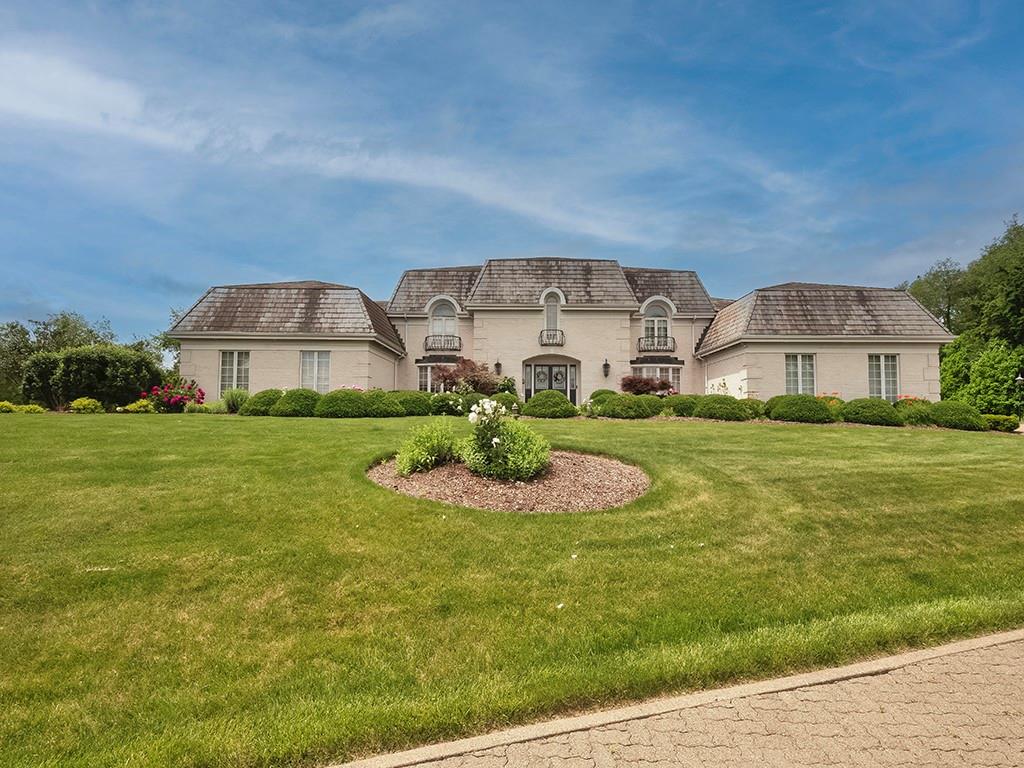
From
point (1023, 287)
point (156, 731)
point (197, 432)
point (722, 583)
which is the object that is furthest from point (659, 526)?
point (1023, 287)

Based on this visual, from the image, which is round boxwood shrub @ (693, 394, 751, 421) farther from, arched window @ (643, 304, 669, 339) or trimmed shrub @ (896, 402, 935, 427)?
arched window @ (643, 304, 669, 339)

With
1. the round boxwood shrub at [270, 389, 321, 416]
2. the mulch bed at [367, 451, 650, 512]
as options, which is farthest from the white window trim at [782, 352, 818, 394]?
the round boxwood shrub at [270, 389, 321, 416]

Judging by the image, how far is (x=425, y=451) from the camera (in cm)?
898

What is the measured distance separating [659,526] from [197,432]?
31.8ft

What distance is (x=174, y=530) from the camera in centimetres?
637

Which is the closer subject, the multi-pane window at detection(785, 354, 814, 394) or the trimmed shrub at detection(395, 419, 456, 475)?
the trimmed shrub at detection(395, 419, 456, 475)

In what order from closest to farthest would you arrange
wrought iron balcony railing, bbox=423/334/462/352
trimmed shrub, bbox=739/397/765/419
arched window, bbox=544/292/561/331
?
trimmed shrub, bbox=739/397/765/419 → arched window, bbox=544/292/561/331 → wrought iron balcony railing, bbox=423/334/462/352

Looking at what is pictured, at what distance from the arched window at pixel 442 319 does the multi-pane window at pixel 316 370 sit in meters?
6.56

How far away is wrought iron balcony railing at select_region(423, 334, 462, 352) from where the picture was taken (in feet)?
98.4

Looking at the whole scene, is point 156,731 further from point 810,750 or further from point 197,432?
point 197,432

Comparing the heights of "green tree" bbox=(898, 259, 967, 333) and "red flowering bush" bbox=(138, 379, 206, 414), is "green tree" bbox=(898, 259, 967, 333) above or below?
above

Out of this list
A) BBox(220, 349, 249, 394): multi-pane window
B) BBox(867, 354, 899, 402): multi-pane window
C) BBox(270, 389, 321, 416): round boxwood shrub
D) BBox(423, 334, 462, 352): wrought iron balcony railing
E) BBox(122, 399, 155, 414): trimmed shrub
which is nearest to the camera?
BBox(270, 389, 321, 416): round boxwood shrub

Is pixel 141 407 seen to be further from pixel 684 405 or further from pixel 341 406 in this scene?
pixel 684 405

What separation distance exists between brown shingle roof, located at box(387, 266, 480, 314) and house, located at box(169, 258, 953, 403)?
80 millimetres
